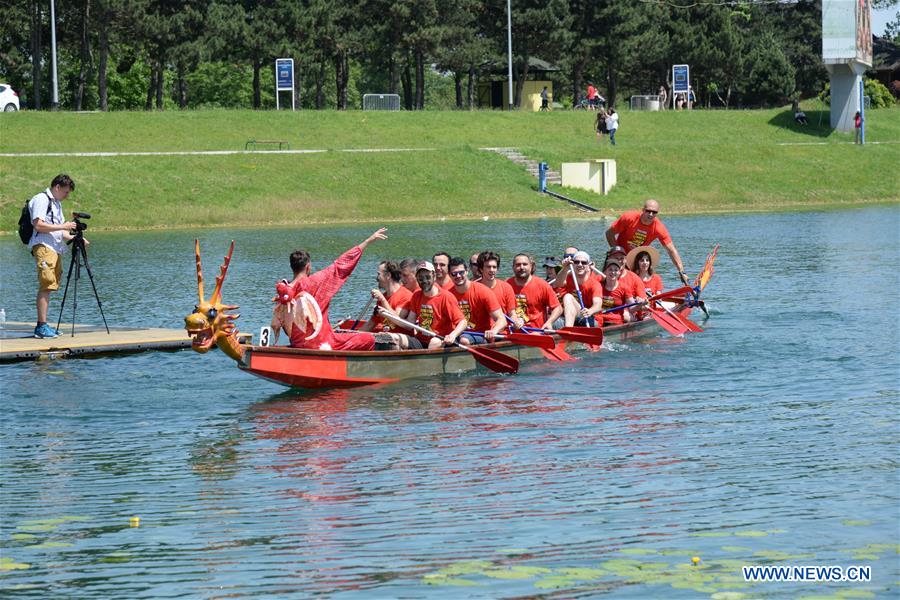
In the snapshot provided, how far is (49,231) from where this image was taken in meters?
17.0

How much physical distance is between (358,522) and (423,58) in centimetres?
6617

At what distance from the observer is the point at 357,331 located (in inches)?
661

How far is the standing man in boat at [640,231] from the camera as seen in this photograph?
70.4 ft

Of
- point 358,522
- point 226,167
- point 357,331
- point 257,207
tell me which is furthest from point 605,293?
point 226,167

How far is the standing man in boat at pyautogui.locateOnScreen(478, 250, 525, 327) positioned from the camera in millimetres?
16750

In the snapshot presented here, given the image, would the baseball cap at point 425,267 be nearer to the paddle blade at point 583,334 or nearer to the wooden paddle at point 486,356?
the wooden paddle at point 486,356

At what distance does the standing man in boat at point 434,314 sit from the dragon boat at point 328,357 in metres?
0.26

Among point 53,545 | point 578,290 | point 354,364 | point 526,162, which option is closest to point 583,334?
point 578,290

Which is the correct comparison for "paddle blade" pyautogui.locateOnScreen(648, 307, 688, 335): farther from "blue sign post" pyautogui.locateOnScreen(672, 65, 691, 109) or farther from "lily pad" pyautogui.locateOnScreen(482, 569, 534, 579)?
"blue sign post" pyautogui.locateOnScreen(672, 65, 691, 109)

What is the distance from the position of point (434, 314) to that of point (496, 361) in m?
0.97

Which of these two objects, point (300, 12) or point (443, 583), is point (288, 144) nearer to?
point (300, 12)

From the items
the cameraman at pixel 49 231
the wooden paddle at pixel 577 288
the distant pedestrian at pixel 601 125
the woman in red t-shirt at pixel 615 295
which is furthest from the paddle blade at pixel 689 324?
the distant pedestrian at pixel 601 125

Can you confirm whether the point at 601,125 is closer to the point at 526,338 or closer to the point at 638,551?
the point at 526,338

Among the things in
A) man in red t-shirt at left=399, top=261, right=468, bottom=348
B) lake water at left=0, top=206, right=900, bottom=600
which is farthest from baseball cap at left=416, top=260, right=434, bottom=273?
lake water at left=0, top=206, right=900, bottom=600
